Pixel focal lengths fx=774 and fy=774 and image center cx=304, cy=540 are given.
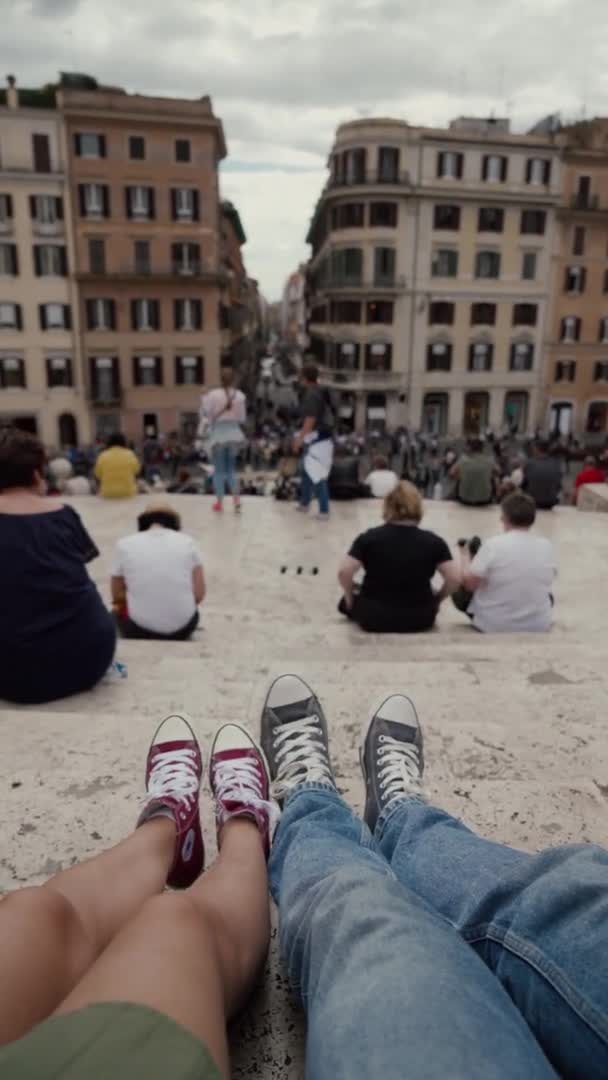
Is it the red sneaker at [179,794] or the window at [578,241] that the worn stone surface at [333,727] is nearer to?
the red sneaker at [179,794]

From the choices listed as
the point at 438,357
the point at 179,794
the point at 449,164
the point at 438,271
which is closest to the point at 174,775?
the point at 179,794

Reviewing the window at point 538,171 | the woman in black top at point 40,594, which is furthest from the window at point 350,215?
the woman in black top at point 40,594

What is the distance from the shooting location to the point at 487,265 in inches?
1560

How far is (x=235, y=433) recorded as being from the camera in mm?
10062

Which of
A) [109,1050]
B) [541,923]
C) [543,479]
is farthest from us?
[543,479]

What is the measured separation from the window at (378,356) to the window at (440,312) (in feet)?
8.65

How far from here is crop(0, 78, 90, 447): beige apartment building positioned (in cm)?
3256

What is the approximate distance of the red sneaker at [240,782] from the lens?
7.72 ft

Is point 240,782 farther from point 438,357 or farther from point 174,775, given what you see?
point 438,357

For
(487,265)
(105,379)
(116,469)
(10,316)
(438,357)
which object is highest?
(487,265)

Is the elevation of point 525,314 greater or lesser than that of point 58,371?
greater

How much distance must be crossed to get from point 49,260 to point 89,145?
5.07 metres

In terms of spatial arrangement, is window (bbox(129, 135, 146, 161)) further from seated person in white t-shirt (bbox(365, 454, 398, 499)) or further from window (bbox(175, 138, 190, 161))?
seated person in white t-shirt (bbox(365, 454, 398, 499))

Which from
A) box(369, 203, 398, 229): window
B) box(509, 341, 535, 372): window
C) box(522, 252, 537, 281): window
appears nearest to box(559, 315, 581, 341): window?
box(509, 341, 535, 372): window
